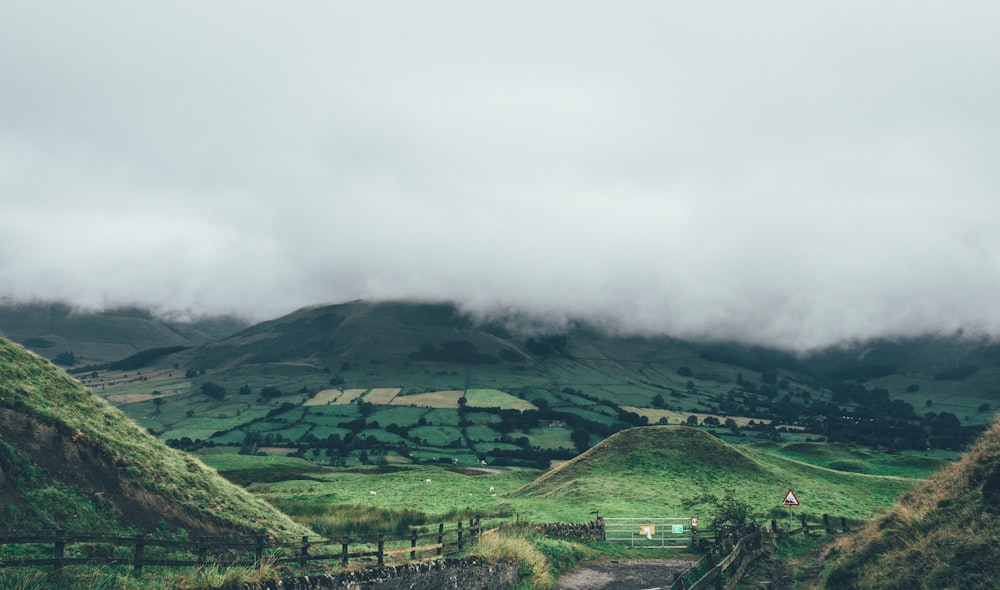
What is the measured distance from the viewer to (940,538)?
18234 millimetres

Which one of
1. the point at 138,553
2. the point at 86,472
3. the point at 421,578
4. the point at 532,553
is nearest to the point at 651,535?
the point at 532,553

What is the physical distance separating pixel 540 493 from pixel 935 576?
206 feet

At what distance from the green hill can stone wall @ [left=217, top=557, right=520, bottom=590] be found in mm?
33417

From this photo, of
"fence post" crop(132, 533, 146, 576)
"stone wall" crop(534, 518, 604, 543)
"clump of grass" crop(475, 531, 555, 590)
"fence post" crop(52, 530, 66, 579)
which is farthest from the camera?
"stone wall" crop(534, 518, 604, 543)

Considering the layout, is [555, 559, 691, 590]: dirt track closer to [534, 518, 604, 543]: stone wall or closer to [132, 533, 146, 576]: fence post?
[534, 518, 604, 543]: stone wall

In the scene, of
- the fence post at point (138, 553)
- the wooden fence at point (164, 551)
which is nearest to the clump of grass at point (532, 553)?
the wooden fence at point (164, 551)

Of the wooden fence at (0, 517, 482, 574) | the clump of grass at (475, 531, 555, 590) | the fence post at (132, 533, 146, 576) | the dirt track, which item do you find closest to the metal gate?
the dirt track

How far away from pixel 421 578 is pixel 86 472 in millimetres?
16022

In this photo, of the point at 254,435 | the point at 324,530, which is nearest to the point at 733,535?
the point at 324,530

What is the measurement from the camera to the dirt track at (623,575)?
29.0m

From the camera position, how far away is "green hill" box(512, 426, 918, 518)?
64125mm

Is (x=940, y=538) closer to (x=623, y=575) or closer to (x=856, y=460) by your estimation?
(x=623, y=575)

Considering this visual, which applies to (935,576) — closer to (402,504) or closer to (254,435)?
(402,504)

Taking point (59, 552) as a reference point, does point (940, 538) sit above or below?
below
